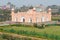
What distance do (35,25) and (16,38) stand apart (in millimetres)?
7427

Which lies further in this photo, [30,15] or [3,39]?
[30,15]

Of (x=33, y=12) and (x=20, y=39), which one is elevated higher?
(x=33, y=12)

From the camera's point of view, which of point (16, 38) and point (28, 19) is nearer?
point (16, 38)

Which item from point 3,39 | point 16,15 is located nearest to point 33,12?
point 16,15

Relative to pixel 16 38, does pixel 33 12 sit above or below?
above

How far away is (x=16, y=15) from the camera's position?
2447cm

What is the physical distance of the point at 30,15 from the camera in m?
23.6

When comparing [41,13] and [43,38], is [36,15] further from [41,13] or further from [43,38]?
[43,38]

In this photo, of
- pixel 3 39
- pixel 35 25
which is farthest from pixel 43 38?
pixel 35 25

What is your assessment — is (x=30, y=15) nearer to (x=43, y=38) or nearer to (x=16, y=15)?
(x=16, y=15)

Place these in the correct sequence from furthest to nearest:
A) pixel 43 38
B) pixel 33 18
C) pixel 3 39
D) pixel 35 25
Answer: pixel 33 18, pixel 35 25, pixel 3 39, pixel 43 38

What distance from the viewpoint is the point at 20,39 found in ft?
35.5

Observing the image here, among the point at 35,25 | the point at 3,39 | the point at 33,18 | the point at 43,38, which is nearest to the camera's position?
the point at 43,38

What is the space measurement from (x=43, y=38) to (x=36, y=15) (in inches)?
528
